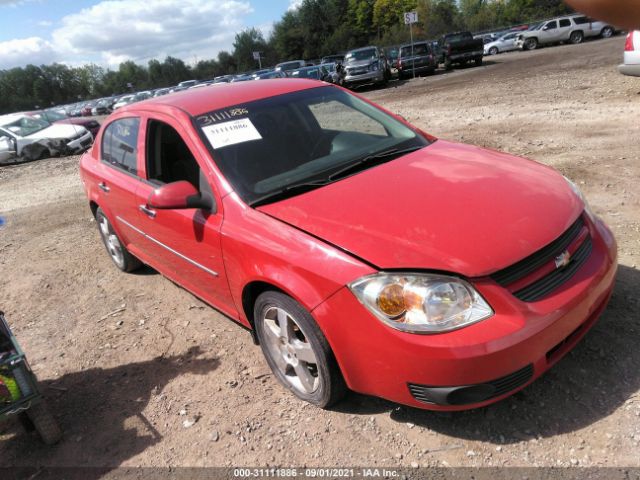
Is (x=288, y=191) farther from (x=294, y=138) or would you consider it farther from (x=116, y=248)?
(x=116, y=248)

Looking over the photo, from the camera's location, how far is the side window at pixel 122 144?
378 cm

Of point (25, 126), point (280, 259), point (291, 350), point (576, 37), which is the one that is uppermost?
point (25, 126)

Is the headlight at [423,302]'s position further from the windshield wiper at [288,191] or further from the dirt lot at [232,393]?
the windshield wiper at [288,191]

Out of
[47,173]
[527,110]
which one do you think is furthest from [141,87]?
[527,110]

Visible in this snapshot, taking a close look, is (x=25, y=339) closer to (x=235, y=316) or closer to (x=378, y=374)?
(x=235, y=316)

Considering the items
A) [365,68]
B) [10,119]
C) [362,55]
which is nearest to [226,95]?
[10,119]

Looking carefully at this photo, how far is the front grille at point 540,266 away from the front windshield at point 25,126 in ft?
54.8

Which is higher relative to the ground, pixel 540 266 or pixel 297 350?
pixel 540 266

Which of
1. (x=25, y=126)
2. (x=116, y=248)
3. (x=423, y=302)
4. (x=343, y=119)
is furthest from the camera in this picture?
(x=25, y=126)

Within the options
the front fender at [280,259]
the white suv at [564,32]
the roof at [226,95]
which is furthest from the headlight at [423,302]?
the white suv at [564,32]

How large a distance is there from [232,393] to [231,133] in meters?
1.63

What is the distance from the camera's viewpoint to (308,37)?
8106 cm

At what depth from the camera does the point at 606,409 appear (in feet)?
7.68

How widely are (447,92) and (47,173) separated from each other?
38.4 feet
